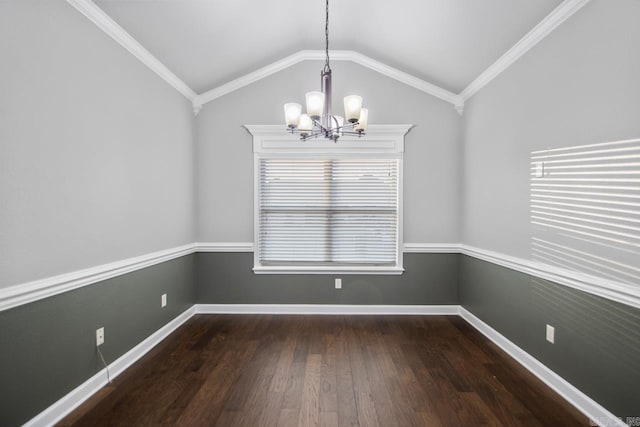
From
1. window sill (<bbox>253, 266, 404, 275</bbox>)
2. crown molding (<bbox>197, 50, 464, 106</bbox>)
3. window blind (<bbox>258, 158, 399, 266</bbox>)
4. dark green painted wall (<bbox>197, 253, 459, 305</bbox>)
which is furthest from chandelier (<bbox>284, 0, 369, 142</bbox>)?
dark green painted wall (<bbox>197, 253, 459, 305</bbox>)

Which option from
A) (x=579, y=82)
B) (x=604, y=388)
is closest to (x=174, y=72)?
(x=579, y=82)

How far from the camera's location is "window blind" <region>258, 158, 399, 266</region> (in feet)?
12.0

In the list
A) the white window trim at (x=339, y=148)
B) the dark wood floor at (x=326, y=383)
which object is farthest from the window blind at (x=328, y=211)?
the dark wood floor at (x=326, y=383)

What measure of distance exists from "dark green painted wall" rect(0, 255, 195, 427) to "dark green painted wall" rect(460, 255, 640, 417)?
324cm

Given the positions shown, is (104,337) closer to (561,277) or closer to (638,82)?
(561,277)

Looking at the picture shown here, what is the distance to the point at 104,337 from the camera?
7.27 feet

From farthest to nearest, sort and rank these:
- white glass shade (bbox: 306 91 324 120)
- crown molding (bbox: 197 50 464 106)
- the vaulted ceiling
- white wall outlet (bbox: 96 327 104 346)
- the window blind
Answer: the window blind → crown molding (bbox: 197 50 464 106) → the vaulted ceiling → white wall outlet (bbox: 96 327 104 346) → white glass shade (bbox: 306 91 324 120)

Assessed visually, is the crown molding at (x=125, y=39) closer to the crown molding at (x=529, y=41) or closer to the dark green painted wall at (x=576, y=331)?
the crown molding at (x=529, y=41)

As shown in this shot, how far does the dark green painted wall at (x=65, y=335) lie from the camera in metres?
1.59

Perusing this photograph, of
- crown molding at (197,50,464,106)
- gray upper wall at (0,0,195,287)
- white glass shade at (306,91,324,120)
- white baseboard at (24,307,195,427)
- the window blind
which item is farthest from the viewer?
the window blind

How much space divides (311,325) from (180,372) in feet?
4.50

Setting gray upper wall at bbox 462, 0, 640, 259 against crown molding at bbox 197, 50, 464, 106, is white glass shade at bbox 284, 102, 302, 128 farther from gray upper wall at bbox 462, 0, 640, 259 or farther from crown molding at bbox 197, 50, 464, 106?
gray upper wall at bbox 462, 0, 640, 259

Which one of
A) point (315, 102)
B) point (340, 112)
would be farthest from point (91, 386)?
point (340, 112)

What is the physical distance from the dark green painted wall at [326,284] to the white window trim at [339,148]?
0.10m
